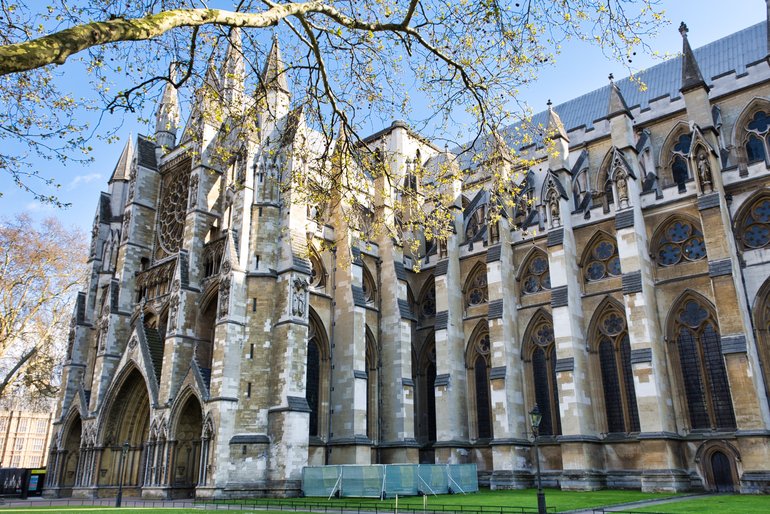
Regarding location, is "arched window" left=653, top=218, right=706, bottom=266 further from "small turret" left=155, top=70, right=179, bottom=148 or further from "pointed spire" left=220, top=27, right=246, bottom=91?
"small turret" left=155, top=70, right=179, bottom=148

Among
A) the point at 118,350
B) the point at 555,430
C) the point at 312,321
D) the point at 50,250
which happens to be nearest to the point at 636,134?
the point at 555,430

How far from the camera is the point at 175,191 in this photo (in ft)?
103

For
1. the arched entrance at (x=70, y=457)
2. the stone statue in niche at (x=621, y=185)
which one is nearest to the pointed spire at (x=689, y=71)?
the stone statue in niche at (x=621, y=185)

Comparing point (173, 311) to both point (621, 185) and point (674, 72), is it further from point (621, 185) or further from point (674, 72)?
point (674, 72)

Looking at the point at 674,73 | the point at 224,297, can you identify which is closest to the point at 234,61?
the point at 224,297

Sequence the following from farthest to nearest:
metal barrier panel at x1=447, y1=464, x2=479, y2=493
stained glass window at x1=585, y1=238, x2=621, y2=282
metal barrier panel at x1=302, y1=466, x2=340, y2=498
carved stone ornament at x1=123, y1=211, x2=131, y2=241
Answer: carved stone ornament at x1=123, y1=211, x2=131, y2=241 → stained glass window at x1=585, y1=238, x2=621, y2=282 → metal barrier panel at x1=447, y1=464, x2=479, y2=493 → metal barrier panel at x1=302, y1=466, x2=340, y2=498

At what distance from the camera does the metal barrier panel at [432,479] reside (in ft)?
71.2

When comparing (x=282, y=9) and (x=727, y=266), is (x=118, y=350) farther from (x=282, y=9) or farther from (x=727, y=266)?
(x=727, y=266)

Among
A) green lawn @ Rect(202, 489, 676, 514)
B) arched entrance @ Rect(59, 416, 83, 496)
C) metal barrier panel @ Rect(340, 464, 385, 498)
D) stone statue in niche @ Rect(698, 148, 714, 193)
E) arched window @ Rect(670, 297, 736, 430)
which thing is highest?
stone statue in niche @ Rect(698, 148, 714, 193)

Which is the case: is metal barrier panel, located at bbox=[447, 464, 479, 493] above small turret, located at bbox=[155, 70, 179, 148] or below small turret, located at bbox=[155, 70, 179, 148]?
below

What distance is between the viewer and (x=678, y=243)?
2423 centimetres

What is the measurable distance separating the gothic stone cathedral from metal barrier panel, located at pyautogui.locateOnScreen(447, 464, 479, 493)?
5.67 ft

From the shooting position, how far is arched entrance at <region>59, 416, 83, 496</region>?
2830 cm

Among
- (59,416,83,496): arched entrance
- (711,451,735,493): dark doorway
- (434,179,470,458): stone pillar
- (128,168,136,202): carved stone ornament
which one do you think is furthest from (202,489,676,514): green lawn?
(128,168,136,202): carved stone ornament
